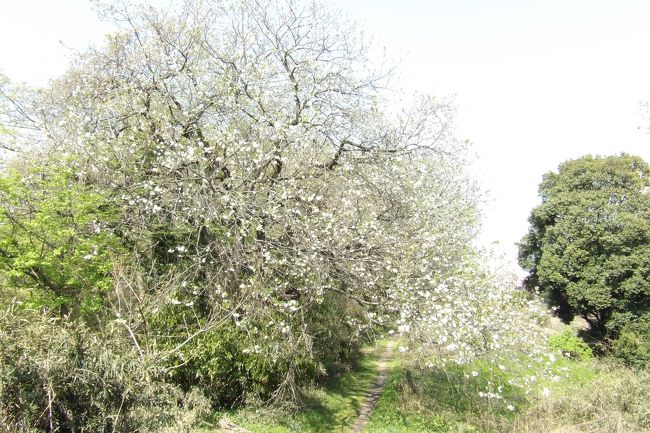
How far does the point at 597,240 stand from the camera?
27172 millimetres

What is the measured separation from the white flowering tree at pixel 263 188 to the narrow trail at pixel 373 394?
83.9 inches

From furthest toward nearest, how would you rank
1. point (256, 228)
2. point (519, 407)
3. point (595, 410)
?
point (519, 407) < point (595, 410) < point (256, 228)

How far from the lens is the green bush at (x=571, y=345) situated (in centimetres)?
2579

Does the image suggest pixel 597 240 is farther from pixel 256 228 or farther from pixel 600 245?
pixel 256 228

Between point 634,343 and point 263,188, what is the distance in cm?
2311

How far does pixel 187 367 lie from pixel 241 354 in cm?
149

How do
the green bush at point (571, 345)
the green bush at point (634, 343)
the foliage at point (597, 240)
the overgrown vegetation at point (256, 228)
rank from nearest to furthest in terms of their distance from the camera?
the overgrown vegetation at point (256, 228)
the green bush at point (634, 343)
the foliage at point (597, 240)
the green bush at point (571, 345)

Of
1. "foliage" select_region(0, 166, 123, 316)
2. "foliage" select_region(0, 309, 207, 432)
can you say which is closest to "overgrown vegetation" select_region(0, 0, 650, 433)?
"foliage" select_region(0, 166, 123, 316)

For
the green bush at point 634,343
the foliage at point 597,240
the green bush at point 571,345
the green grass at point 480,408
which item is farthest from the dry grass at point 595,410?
the foliage at point 597,240

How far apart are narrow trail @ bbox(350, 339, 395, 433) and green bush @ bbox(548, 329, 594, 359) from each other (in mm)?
10299

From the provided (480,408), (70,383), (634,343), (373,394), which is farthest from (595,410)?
(634,343)

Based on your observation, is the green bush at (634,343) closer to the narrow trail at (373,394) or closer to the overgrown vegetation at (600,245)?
the overgrown vegetation at (600,245)

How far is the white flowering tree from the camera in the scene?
12.0 metres

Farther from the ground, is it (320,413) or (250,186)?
(250,186)
